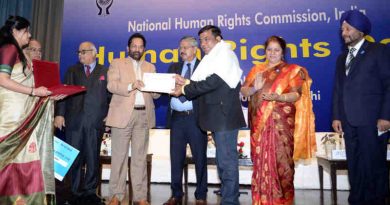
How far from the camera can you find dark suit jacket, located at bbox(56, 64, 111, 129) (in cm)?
324

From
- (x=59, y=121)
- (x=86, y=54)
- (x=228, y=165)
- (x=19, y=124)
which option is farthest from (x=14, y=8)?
(x=228, y=165)

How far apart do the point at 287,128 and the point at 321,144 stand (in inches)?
75.8

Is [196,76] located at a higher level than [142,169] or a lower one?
higher

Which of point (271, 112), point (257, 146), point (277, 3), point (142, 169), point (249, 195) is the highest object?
point (277, 3)

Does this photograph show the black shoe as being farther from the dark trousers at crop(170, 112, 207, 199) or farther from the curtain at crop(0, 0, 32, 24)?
the curtain at crop(0, 0, 32, 24)

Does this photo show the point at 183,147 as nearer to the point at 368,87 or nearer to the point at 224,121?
the point at 224,121

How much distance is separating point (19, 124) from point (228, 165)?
164cm

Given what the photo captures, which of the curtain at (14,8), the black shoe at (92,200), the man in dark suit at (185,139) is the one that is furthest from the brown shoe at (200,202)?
the curtain at (14,8)

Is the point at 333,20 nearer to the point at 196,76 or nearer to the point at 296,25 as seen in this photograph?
→ the point at 296,25

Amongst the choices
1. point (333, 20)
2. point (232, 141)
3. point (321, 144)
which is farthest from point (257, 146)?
point (333, 20)

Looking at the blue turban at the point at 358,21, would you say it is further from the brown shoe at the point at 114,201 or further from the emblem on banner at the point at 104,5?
the emblem on banner at the point at 104,5

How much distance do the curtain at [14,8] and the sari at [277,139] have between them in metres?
4.22

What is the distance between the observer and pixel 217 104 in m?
2.51

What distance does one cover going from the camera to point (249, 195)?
3723 mm
